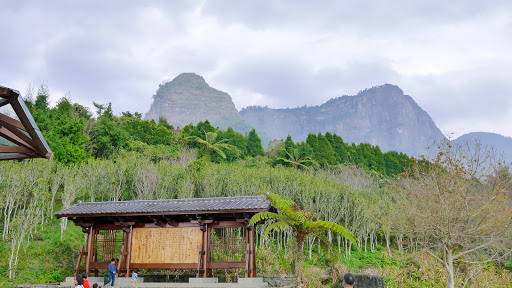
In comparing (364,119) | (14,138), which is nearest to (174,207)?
(14,138)

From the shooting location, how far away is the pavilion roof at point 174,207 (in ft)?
44.8

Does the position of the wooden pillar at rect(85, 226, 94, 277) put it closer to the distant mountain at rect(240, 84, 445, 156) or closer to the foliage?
the foliage

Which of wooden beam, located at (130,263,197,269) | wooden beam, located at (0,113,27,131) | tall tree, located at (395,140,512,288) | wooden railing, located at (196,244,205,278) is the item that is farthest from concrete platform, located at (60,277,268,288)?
wooden beam, located at (0,113,27,131)

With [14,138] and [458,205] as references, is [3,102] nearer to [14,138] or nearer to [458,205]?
[14,138]

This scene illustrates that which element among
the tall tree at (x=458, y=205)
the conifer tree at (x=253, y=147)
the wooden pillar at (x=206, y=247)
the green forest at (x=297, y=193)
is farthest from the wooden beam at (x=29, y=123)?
the conifer tree at (x=253, y=147)

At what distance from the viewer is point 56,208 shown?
2466 cm

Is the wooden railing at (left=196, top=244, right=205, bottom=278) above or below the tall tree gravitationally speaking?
below

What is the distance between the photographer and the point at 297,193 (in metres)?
25.4

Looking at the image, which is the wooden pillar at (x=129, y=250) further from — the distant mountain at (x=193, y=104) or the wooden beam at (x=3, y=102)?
the distant mountain at (x=193, y=104)

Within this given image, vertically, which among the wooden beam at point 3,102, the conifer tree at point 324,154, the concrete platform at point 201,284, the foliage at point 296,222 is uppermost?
the conifer tree at point 324,154

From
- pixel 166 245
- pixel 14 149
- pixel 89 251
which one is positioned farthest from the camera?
pixel 89 251

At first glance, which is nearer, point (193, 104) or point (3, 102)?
point (3, 102)

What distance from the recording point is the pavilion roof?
44.8 ft

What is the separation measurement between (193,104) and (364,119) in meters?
55.6
